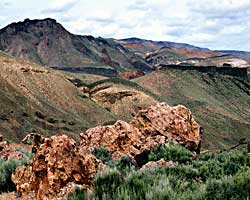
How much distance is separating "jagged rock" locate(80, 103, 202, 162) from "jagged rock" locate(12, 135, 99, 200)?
185 inches

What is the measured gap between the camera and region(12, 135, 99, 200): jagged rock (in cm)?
885

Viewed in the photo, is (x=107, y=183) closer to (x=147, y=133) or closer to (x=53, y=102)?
(x=147, y=133)

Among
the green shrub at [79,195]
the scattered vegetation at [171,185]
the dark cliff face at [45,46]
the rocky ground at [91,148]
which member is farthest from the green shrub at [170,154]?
the dark cliff face at [45,46]

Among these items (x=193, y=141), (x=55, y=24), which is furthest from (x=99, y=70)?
(x=193, y=141)

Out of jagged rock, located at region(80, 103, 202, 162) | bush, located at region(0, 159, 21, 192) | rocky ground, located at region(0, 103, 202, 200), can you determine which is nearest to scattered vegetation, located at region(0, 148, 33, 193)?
bush, located at region(0, 159, 21, 192)

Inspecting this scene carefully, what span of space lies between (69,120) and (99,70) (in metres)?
113

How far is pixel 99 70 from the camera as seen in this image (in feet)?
596

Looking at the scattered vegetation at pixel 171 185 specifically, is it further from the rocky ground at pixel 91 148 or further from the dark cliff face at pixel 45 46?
the dark cliff face at pixel 45 46

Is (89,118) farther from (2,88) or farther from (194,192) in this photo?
(194,192)

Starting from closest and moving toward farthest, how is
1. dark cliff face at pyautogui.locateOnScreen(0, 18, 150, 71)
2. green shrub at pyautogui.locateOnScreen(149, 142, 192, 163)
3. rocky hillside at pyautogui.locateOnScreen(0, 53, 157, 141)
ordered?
green shrub at pyautogui.locateOnScreen(149, 142, 192, 163), rocky hillside at pyautogui.locateOnScreen(0, 53, 157, 141), dark cliff face at pyautogui.locateOnScreen(0, 18, 150, 71)

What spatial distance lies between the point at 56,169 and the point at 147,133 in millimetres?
7985

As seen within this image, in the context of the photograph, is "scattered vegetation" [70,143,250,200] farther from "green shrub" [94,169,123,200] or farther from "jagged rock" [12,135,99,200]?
"jagged rock" [12,135,99,200]

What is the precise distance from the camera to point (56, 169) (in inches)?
352

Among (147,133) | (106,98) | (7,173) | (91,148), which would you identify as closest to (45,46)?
(106,98)
